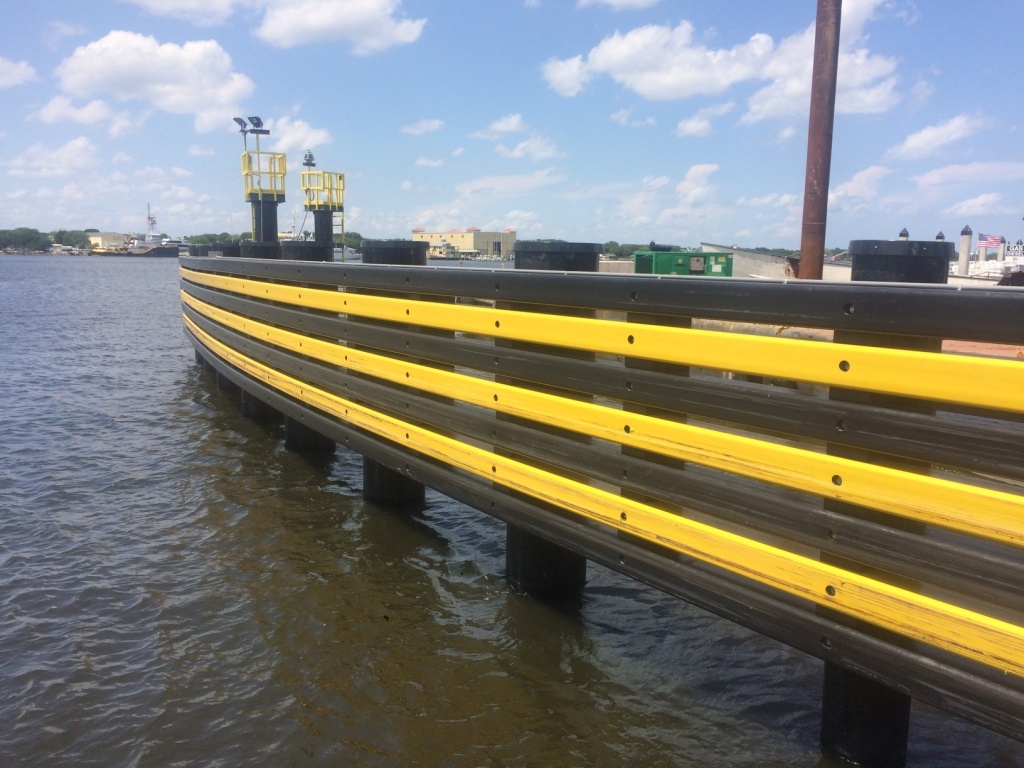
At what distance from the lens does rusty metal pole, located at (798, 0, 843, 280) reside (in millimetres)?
11727

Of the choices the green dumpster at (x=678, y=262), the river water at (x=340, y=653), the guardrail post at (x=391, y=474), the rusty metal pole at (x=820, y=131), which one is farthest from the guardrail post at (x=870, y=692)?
the green dumpster at (x=678, y=262)

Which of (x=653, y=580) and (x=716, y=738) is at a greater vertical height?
(x=653, y=580)

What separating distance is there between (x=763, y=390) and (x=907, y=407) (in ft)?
1.58

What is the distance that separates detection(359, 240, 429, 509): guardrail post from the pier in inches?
47.8

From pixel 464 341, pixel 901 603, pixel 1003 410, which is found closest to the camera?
pixel 1003 410

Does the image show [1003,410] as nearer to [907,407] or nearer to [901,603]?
[907,407]

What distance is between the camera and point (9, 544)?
19.8ft

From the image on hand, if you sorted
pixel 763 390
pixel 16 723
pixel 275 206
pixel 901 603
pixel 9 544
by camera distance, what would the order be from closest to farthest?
pixel 901 603
pixel 763 390
pixel 16 723
pixel 9 544
pixel 275 206

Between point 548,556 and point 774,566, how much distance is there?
2.00 metres

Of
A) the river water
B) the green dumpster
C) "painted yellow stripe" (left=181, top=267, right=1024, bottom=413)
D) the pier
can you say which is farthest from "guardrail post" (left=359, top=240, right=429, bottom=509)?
the green dumpster

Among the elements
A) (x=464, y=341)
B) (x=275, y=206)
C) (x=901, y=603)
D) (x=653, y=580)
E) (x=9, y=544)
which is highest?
(x=275, y=206)

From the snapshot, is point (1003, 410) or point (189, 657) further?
point (189, 657)

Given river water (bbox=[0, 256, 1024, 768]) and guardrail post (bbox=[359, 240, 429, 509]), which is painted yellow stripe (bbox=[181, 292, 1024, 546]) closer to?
river water (bbox=[0, 256, 1024, 768])

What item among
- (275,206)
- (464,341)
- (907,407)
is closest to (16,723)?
(464,341)
